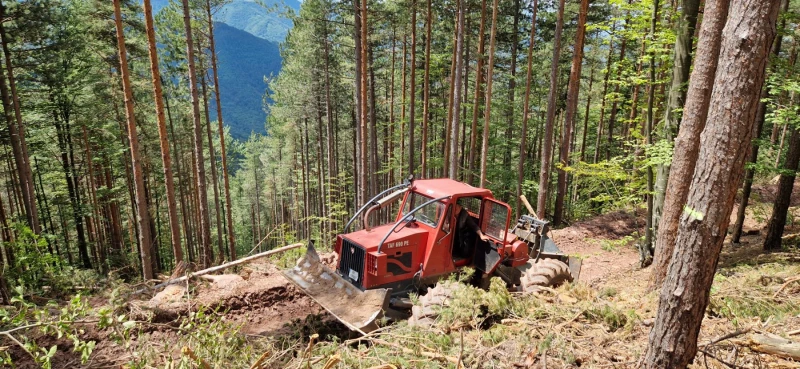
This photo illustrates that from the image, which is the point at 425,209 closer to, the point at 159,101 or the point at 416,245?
the point at 416,245

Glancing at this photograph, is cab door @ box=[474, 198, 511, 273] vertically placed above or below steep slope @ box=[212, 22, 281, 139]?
below

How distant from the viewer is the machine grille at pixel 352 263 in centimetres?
672

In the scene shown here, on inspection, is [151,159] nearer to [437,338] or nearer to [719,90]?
[437,338]

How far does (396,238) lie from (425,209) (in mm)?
893

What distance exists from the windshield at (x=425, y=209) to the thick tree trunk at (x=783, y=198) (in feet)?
21.7

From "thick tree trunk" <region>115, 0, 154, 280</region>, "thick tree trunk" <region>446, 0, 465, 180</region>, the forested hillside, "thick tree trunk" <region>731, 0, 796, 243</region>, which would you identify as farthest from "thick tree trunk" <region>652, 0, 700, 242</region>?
"thick tree trunk" <region>115, 0, 154, 280</region>

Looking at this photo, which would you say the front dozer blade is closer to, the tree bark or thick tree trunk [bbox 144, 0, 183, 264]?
thick tree trunk [bbox 144, 0, 183, 264]

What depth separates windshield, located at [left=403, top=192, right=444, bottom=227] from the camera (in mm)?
7109

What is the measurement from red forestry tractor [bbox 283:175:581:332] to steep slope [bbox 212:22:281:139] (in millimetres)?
106409

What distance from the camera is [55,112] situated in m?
15.1

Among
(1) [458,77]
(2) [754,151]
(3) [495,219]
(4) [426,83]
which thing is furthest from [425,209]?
(4) [426,83]

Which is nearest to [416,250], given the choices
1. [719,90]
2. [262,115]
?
[719,90]

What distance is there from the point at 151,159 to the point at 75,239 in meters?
8.04

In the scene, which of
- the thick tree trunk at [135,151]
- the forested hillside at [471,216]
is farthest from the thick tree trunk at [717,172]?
the thick tree trunk at [135,151]
